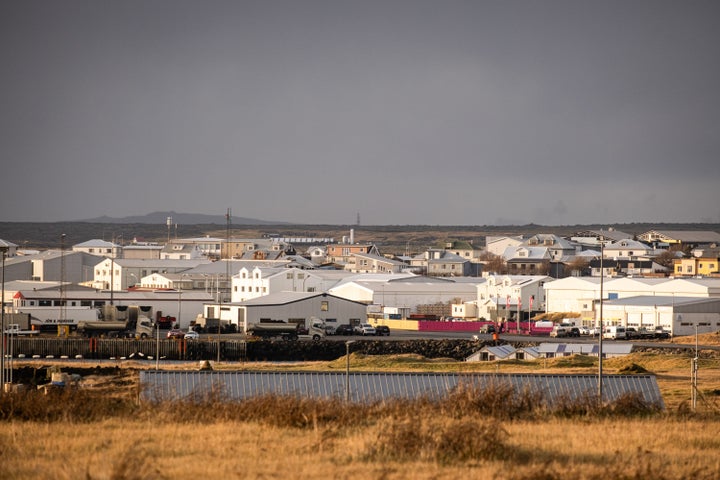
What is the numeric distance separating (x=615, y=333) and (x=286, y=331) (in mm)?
16142

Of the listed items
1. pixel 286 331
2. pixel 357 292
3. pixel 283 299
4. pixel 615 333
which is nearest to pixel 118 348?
pixel 286 331

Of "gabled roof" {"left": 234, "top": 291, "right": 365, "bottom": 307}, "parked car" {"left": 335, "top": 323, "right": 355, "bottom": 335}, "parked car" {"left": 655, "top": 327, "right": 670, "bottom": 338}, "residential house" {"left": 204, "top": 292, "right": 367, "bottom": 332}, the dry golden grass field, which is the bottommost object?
"parked car" {"left": 335, "top": 323, "right": 355, "bottom": 335}

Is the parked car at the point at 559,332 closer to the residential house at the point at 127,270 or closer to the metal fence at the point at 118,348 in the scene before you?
the metal fence at the point at 118,348

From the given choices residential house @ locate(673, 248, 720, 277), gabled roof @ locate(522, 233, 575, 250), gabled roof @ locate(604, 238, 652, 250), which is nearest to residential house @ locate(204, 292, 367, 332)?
residential house @ locate(673, 248, 720, 277)

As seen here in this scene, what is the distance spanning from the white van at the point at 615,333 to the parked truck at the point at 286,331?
14.0 m

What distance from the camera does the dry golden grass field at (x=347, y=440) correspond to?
1045cm

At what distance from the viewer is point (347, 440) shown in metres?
12.5

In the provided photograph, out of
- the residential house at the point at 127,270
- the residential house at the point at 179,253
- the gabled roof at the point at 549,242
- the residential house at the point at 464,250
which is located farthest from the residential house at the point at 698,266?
the residential house at the point at 179,253

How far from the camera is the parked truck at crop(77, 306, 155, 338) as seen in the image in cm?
5100

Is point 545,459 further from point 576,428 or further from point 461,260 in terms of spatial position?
point 461,260

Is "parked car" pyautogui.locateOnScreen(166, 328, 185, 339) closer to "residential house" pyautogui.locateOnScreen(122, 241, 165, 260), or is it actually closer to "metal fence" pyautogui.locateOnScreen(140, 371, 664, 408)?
"metal fence" pyautogui.locateOnScreen(140, 371, 664, 408)

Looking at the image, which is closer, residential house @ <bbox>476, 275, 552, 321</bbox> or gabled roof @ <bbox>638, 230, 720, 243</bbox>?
residential house @ <bbox>476, 275, 552, 321</bbox>

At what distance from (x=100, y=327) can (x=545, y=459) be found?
42.6 m

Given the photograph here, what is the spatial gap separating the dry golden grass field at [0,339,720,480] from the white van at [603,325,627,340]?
32.5 m
